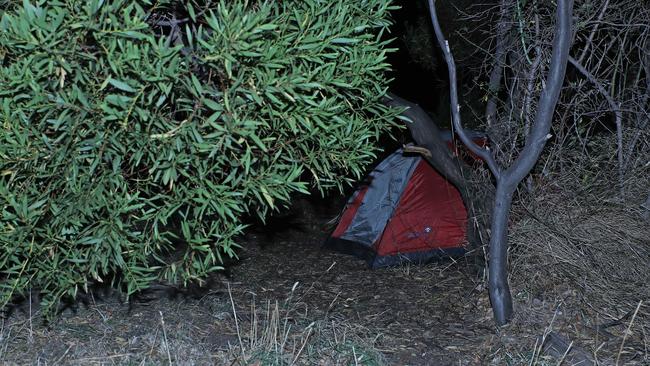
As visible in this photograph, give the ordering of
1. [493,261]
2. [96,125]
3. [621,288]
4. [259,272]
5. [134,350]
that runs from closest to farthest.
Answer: [96,125] → [134,350] → [493,261] → [621,288] → [259,272]

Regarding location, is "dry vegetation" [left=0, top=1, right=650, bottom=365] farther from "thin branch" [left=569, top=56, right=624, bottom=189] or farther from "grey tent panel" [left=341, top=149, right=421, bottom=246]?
"grey tent panel" [left=341, top=149, right=421, bottom=246]

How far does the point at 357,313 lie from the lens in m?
7.17

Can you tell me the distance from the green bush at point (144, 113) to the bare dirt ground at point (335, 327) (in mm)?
978

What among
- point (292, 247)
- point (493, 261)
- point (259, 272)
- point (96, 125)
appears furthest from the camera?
point (292, 247)

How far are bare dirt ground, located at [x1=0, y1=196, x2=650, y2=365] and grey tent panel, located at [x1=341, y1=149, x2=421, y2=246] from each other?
755 mm

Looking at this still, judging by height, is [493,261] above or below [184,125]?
below

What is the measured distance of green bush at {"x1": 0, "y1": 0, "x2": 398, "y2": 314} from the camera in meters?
4.11

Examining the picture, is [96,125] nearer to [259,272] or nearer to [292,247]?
[259,272]

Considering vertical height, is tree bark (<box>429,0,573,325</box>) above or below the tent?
above

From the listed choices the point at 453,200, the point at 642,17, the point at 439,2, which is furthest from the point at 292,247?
the point at 642,17

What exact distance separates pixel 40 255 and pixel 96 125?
42.9 inches

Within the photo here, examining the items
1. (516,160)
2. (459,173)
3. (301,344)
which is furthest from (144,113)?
(459,173)

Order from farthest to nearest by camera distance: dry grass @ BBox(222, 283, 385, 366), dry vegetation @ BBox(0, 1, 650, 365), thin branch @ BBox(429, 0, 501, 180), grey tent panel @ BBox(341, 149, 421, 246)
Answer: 1. grey tent panel @ BBox(341, 149, 421, 246)
2. thin branch @ BBox(429, 0, 501, 180)
3. dry vegetation @ BBox(0, 1, 650, 365)
4. dry grass @ BBox(222, 283, 385, 366)

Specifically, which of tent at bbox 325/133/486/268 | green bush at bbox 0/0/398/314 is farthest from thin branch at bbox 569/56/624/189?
green bush at bbox 0/0/398/314
